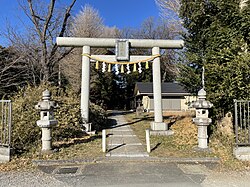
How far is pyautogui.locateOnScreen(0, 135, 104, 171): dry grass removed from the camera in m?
5.32

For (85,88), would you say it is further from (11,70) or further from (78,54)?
(78,54)

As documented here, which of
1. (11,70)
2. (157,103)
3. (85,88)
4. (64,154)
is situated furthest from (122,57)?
(11,70)

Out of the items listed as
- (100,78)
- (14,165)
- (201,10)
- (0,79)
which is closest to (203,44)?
(201,10)

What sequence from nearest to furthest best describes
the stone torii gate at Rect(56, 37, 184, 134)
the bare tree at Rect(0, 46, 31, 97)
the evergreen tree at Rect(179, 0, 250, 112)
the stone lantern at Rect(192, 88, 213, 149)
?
1. the stone lantern at Rect(192, 88, 213, 149)
2. the evergreen tree at Rect(179, 0, 250, 112)
3. the stone torii gate at Rect(56, 37, 184, 134)
4. the bare tree at Rect(0, 46, 31, 97)

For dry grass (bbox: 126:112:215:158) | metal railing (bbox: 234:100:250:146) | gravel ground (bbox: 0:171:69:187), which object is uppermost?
metal railing (bbox: 234:100:250:146)

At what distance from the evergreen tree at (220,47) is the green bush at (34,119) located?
5.36 m

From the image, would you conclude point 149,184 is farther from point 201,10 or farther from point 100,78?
point 100,78

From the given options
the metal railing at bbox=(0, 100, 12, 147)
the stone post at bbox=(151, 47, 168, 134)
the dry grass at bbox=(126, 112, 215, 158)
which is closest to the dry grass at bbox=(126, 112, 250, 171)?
the dry grass at bbox=(126, 112, 215, 158)

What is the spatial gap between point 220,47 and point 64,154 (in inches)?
256

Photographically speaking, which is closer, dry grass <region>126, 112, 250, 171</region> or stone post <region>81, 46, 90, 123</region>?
dry grass <region>126, 112, 250, 171</region>

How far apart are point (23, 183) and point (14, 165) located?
1.26 meters

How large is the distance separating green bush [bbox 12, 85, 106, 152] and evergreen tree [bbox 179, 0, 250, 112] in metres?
5.36

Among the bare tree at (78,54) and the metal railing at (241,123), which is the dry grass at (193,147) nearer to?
the metal railing at (241,123)

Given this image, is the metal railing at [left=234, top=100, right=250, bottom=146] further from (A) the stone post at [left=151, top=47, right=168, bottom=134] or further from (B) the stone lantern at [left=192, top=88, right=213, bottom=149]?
(A) the stone post at [left=151, top=47, right=168, bottom=134]
